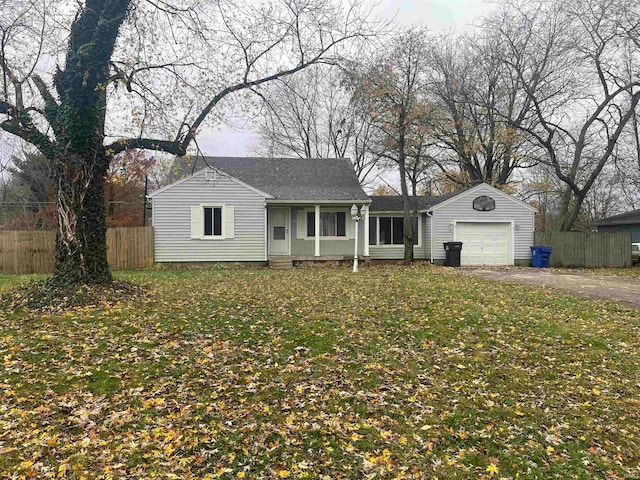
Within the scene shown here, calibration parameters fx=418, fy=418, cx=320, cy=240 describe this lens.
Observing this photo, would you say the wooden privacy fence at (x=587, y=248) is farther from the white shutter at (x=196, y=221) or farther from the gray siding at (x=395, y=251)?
the white shutter at (x=196, y=221)

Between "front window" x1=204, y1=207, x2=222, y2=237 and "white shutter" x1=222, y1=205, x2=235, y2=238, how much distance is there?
243 millimetres

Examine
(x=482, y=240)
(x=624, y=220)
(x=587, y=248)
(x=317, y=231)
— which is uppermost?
(x=624, y=220)

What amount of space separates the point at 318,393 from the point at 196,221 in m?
13.8

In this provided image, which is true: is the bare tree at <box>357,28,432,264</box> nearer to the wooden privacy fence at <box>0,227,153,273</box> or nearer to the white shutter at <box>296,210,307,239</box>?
the white shutter at <box>296,210,307,239</box>

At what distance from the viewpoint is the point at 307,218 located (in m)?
19.1

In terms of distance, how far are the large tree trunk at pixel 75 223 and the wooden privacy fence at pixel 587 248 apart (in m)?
18.6

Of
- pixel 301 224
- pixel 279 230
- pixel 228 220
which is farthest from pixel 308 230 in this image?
pixel 228 220

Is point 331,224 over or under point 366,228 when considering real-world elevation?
over

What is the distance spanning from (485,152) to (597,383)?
71.0 ft

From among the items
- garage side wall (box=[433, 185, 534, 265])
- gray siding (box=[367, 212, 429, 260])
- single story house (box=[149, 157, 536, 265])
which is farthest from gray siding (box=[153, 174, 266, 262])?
garage side wall (box=[433, 185, 534, 265])

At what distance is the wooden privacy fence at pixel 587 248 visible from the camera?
769 inches

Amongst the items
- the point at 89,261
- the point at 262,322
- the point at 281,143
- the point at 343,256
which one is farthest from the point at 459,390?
the point at 281,143

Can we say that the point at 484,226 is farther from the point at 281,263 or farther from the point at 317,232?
the point at 281,263

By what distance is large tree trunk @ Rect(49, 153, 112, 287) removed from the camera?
27.2 ft
